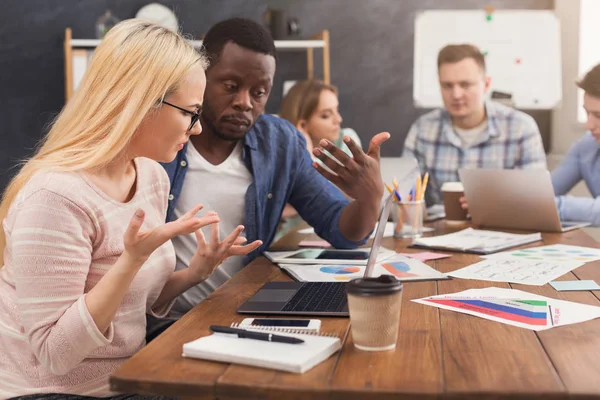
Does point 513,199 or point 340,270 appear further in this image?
point 513,199

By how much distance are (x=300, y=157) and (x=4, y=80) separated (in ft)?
9.29

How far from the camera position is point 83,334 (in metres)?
1.16

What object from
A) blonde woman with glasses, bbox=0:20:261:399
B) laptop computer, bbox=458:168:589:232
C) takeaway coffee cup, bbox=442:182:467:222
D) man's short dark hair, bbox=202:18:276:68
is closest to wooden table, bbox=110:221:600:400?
blonde woman with glasses, bbox=0:20:261:399

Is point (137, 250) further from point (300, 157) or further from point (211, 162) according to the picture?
point (300, 157)

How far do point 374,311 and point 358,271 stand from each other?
589 mm

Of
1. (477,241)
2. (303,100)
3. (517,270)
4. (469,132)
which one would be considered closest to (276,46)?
(303,100)

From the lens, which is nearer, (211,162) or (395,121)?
(211,162)

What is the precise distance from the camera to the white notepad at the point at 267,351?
3.02 ft

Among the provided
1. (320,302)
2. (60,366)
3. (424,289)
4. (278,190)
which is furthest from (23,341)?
(278,190)

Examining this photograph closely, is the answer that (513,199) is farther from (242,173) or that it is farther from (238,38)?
(238,38)

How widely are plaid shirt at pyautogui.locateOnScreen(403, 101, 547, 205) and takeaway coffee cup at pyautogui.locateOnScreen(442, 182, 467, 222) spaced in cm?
71

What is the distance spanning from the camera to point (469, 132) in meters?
3.28

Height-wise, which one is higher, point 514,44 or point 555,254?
point 514,44

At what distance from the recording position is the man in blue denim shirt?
6.06ft
